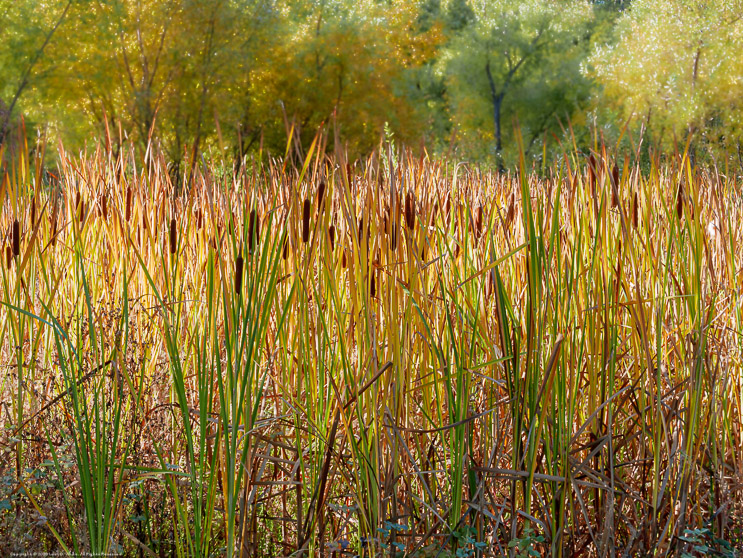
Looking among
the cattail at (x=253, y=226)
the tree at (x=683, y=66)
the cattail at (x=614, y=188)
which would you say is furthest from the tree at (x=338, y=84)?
the cattail at (x=253, y=226)

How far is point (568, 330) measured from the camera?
1594 mm

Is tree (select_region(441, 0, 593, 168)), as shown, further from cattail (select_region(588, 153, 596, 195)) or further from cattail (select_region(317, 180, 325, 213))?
cattail (select_region(317, 180, 325, 213))

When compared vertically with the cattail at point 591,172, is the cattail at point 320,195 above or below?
below

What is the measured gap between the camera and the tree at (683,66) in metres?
19.6

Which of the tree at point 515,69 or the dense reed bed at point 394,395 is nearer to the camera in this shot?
the dense reed bed at point 394,395

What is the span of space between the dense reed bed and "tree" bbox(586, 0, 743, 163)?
18.5 m

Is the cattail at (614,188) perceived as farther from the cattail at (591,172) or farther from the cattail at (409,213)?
the cattail at (409,213)

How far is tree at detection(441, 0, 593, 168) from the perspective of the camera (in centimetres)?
3144

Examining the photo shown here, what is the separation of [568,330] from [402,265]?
1.35 feet

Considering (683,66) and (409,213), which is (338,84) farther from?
(409,213)

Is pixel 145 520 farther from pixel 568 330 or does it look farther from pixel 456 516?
pixel 568 330

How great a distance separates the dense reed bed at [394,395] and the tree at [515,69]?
1195 inches

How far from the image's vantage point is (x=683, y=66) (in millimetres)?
21547

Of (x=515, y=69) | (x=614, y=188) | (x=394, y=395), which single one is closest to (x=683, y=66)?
(x=515, y=69)
